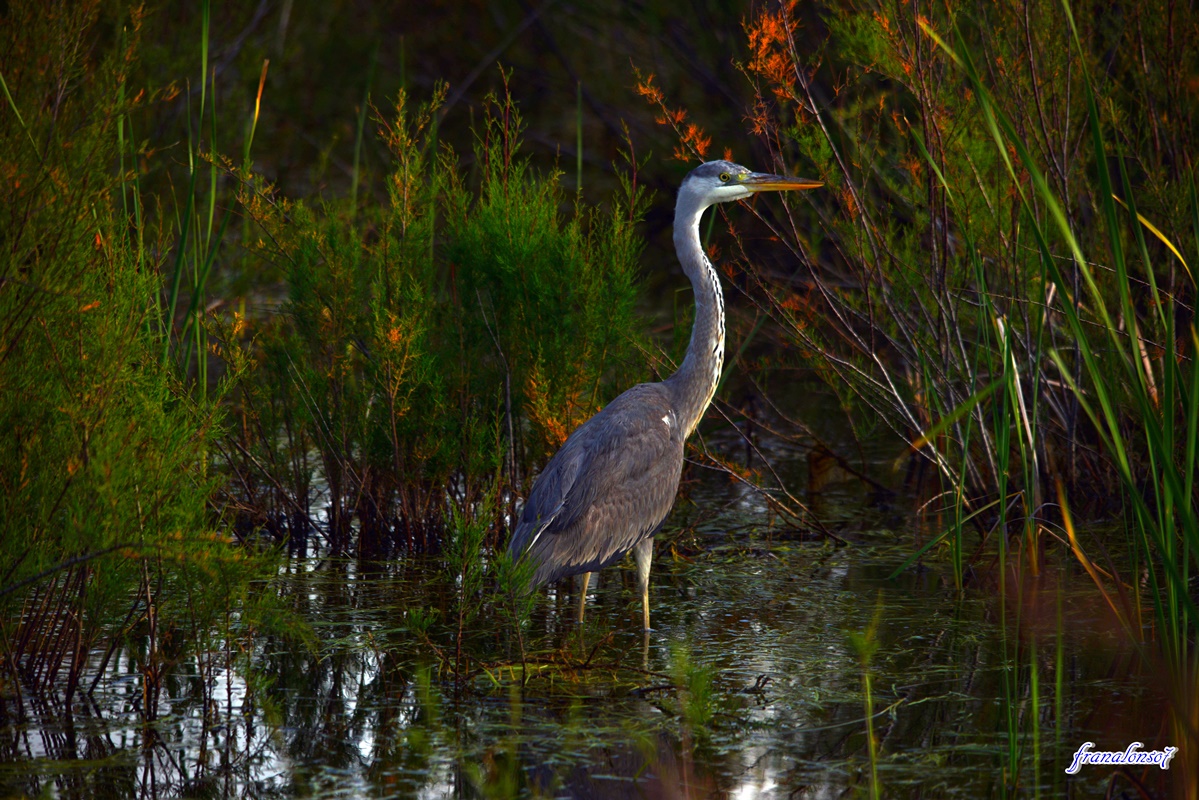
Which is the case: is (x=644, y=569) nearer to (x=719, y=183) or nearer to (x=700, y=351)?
(x=700, y=351)

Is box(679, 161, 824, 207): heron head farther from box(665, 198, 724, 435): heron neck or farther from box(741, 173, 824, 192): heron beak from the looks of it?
box(665, 198, 724, 435): heron neck

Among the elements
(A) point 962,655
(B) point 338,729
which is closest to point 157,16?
(B) point 338,729

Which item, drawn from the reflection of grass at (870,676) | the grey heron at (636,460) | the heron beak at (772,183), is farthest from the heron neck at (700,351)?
the reflection of grass at (870,676)

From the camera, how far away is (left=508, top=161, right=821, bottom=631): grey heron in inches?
188

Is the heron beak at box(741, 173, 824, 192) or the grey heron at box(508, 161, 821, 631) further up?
the heron beak at box(741, 173, 824, 192)

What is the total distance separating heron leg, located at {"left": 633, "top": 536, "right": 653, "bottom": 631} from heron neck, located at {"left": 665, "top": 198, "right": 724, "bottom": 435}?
623 mm

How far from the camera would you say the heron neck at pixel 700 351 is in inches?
214

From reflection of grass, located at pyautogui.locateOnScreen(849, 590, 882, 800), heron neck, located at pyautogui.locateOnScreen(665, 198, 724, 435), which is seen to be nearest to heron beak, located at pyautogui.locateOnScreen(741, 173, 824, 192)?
heron neck, located at pyautogui.locateOnScreen(665, 198, 724, 435)

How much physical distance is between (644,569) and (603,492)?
1.16 ft

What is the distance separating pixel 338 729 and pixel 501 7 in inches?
383

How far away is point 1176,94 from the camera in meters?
5.43

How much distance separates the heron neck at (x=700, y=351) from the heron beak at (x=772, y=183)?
35cm
